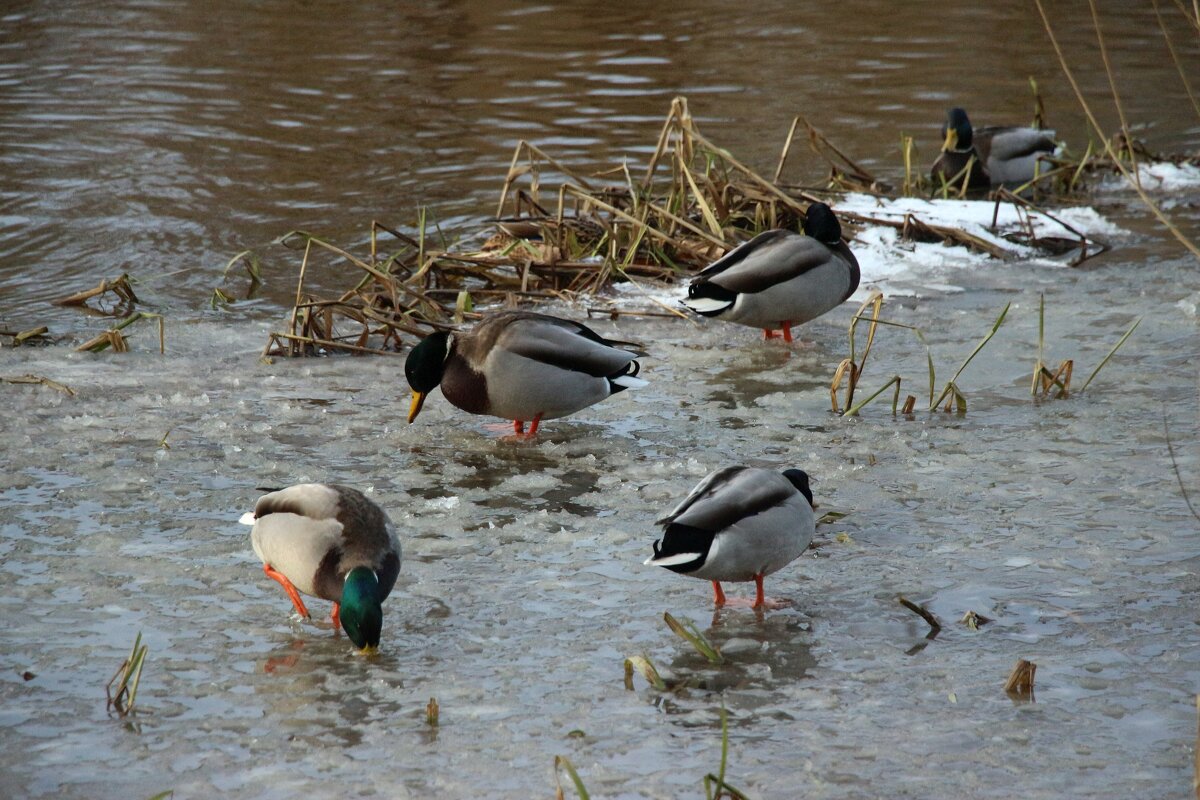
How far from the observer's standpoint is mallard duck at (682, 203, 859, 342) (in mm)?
6516

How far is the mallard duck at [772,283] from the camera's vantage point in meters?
6.52

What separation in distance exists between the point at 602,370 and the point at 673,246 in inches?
95.4

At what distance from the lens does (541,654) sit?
3740 millimetres

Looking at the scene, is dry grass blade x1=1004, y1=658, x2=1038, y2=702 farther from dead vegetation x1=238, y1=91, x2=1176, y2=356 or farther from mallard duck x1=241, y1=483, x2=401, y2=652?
dead vegetation x1=238, y1=91, x2=1176, y2=356

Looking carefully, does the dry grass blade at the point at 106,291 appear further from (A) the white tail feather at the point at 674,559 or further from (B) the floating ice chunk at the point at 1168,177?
(B) the floating ice chunk at the point at 1168,177

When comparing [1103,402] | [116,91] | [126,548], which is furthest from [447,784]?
[116,91]

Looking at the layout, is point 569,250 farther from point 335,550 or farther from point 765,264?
point 335,550

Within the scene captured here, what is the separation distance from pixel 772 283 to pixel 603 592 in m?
2.75

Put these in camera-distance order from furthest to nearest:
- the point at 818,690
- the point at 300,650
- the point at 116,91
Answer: the point at 116,91 → the point at 300,650 → the point at 818,690

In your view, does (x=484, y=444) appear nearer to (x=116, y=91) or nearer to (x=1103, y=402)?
(x=1103, y=402)

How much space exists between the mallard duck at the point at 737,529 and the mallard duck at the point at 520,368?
61.5 inches

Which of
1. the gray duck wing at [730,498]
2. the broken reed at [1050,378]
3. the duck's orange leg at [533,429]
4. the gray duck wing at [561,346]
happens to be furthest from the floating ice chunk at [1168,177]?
the gray duck wing at [730,498]

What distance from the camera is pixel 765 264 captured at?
652 centimetres

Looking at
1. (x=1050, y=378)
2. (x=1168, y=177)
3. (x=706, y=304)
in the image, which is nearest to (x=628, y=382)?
(x=706, y=304)
